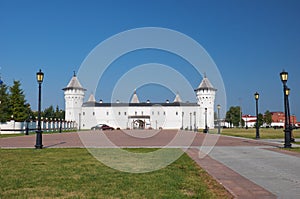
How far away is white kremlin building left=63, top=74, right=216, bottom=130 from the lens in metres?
100

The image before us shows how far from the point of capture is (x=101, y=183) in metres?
7.58

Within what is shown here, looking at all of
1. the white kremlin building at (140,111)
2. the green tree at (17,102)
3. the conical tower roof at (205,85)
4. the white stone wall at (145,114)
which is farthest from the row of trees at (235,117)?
the green tree at (17,102)

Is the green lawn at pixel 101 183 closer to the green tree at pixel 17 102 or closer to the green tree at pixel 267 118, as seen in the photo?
the green tree at pixel 17 102

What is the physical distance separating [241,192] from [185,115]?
97.0m

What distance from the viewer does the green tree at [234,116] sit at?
13150 centimetres

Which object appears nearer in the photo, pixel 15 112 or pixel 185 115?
pixel 15 112

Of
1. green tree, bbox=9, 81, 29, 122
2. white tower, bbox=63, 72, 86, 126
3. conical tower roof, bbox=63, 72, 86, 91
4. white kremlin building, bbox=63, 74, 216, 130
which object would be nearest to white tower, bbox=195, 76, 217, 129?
→ white kremlin building, bbox=63, 74, 216, 130

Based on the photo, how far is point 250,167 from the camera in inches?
412

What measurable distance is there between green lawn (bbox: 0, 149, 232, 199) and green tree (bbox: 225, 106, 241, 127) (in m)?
125

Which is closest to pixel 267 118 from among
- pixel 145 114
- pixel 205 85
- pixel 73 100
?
pixel 205 85

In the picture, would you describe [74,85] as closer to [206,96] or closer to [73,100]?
[73,100]

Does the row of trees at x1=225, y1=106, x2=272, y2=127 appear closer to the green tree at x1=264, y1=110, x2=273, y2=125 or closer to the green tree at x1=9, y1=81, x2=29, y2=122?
the green tree at x1=264, y1=110, x2=273, y2=125

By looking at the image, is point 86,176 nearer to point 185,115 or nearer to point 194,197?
point 194,197

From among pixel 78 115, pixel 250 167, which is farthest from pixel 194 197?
pixel 78 115
